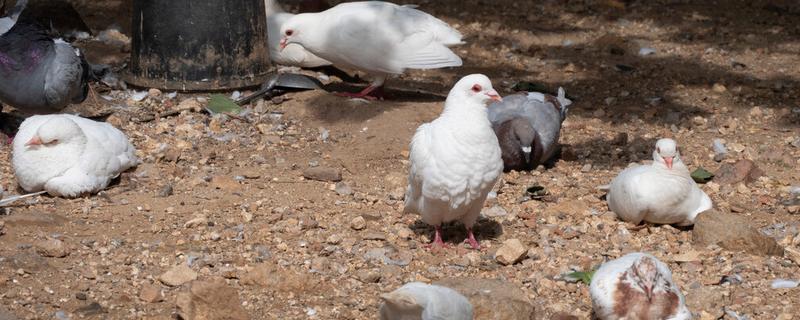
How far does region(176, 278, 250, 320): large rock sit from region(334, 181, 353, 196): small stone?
1.74 m

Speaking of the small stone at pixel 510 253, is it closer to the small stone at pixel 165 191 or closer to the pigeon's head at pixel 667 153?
the pigeon's head at pixel 667 153

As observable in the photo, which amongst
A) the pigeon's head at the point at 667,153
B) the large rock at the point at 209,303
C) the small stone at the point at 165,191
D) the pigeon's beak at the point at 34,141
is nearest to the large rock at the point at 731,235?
the pigeon's head at the point at 667,153

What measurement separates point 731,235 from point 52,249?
128 inches

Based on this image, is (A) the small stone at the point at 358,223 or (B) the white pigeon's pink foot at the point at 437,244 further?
(A) the small stone at the point at 358,223

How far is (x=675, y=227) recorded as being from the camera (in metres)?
6.01

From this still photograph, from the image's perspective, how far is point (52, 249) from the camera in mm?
5117

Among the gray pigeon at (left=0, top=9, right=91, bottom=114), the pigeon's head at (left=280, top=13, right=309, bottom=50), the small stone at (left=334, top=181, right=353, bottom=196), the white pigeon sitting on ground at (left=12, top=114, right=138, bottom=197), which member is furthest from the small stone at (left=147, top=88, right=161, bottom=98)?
the small stone at (left=334, top=181, right=353, bottom=196)

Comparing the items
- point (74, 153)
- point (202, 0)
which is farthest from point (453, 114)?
point (202, 0)

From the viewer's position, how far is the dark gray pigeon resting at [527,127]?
672 centimetres

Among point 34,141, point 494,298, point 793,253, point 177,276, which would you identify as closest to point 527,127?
point 793,253

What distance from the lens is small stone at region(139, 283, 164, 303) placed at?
15.7 feet

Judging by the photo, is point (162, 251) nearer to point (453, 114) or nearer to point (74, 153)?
point (74, 153)

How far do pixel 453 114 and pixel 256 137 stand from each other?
7.38 ft

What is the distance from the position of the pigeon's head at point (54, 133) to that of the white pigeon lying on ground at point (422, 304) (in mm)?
2550
